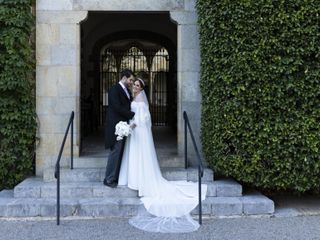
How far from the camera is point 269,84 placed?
637 cm

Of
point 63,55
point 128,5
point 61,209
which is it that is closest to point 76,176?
point 61,209

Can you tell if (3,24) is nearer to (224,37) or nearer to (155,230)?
(224,37)

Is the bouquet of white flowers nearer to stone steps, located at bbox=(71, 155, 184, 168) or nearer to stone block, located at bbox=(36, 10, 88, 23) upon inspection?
stone steps, located at bbox=(71, 155, 184, 168)

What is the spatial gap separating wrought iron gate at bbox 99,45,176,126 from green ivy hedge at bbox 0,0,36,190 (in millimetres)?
6681

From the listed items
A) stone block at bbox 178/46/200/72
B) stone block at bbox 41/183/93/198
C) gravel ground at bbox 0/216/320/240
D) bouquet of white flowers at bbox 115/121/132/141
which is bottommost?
gravel ground at bbox 0/216/320/240

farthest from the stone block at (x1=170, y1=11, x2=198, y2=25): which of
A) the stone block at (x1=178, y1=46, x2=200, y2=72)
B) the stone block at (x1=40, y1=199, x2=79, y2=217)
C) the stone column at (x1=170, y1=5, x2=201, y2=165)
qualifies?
the stone block at (x1=40, y1=199, x2=79, y2=217)

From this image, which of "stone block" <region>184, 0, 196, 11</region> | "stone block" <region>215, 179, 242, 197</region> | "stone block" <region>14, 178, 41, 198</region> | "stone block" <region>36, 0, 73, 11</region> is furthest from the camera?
"stone block" <region>184, 0, 196, 11</region>

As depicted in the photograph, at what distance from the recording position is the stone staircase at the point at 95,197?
621 cm

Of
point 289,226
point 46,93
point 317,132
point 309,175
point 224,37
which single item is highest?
point 224,37

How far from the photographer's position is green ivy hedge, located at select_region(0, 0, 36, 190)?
705 centimetres

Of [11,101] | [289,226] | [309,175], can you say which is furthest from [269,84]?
[11,101]

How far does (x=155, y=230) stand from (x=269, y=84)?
8.24 ft

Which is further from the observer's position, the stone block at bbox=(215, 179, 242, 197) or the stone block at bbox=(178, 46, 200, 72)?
the stone block at bbox=(178, 46, 200, 72)

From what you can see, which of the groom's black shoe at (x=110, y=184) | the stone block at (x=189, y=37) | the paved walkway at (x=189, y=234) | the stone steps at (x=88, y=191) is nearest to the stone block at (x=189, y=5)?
the stone block at (x=189, y=37)
